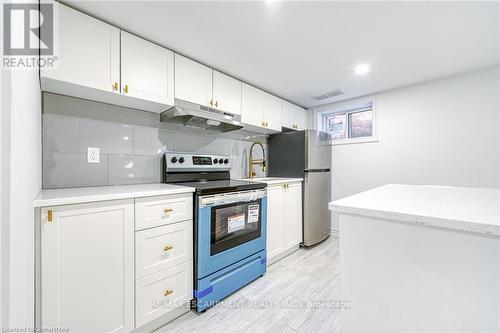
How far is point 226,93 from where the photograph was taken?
2.24m

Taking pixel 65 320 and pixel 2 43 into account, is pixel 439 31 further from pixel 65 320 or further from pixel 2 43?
pixel 65 320

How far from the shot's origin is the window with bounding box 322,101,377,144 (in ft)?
10.2

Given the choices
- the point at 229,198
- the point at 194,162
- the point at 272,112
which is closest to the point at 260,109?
the point at 272,112

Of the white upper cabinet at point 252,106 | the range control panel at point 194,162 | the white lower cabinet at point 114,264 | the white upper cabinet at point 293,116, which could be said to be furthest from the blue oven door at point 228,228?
the white upper cabinet at point 293,116

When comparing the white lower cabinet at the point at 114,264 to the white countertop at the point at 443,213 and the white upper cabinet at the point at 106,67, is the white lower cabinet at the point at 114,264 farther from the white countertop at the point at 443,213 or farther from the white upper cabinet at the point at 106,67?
the white countertop at the point at 443,213

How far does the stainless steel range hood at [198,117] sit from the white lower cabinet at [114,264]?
76 cm

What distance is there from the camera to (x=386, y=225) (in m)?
0.75

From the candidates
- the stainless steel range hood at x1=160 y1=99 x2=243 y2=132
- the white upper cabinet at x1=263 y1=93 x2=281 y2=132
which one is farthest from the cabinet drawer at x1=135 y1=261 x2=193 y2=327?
the white upper cabinet at x1=263 y1=93 x2=281 y2=132

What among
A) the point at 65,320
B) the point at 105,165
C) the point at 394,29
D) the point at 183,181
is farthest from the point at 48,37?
the point at 394,29

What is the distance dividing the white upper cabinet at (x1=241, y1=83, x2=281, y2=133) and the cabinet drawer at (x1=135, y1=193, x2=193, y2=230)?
1251mm

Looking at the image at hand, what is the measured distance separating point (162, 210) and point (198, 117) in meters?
0.91

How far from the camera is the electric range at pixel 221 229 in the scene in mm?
1606

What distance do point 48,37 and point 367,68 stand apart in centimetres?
273

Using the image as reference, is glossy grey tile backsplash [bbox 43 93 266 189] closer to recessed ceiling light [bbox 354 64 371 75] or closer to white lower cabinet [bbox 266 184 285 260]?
white lower cabinet [bbox 266 184 285 260]
